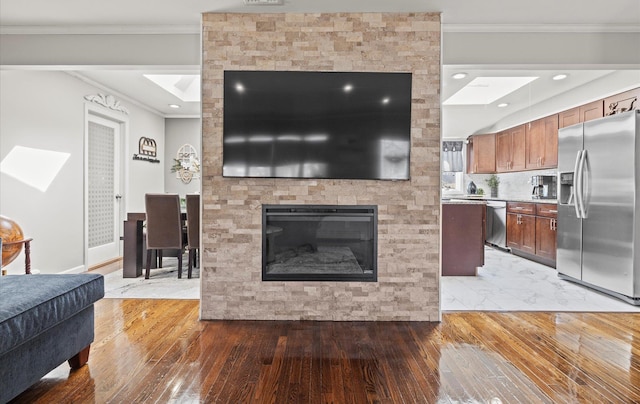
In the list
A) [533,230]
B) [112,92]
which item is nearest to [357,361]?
[533,230]

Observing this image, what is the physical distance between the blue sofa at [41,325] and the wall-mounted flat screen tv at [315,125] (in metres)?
1.37

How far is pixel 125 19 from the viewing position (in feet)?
10.5

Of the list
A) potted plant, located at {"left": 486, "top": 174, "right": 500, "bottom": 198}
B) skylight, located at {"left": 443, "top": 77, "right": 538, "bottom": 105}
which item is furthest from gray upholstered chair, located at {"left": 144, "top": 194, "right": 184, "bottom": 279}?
potted plant, located at {"left": 486, "top": 174, "right": 500, "bottom": 198}

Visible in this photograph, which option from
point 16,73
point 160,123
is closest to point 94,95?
point 16,73

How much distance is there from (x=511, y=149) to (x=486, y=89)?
5.62 ft

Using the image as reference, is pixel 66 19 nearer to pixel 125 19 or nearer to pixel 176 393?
pixel 125 19

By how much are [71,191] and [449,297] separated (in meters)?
4.50

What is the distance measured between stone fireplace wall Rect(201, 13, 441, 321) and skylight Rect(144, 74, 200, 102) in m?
2.51

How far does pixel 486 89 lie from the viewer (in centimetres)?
586

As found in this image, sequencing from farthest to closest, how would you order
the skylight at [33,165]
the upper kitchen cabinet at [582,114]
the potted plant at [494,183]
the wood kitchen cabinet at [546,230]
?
the potted plant at [494,183] → the wood kitchen cabinet at [546,230] → the upper kitchen cabinet at [582,114] → the skylight at [33,165]

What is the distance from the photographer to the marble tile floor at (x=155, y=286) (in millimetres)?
3881

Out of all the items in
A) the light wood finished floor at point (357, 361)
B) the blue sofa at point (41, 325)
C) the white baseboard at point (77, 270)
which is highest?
the blue sofa at point (41, 325)

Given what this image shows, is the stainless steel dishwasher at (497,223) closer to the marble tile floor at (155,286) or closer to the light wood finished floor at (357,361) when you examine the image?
the light wood finished floor at (357,361)

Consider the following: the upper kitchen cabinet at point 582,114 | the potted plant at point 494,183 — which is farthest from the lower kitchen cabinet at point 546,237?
the potted plant at point 494,183
